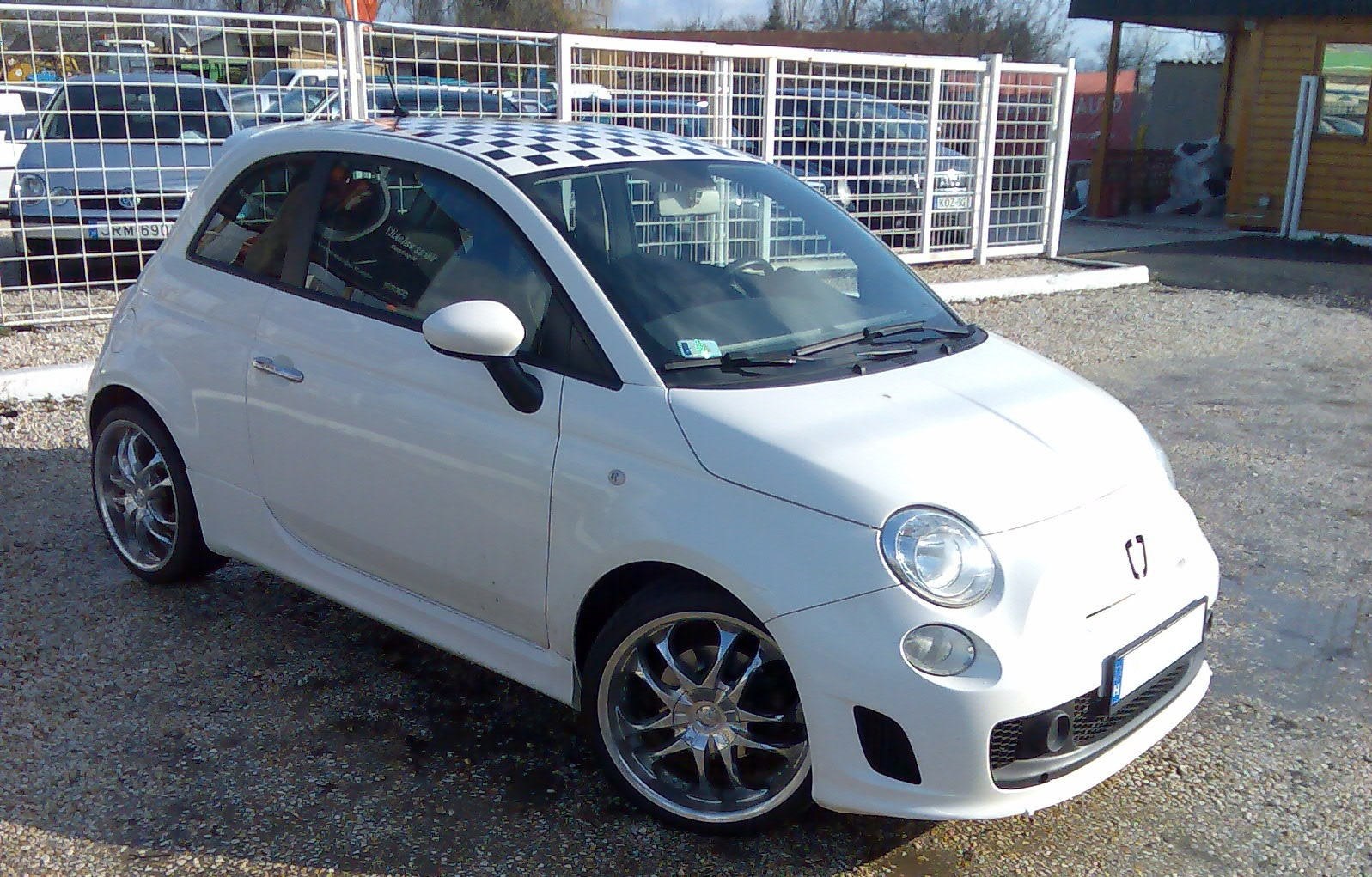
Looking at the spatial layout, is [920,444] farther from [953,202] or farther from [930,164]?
[953,202]

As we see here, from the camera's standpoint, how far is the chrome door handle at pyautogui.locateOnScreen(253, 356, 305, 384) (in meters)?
3.80

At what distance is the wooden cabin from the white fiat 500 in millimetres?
15887

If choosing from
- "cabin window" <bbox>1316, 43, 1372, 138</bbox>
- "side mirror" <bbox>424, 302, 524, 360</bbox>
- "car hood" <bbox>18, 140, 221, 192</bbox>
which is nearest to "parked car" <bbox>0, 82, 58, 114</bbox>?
"car hood" <bbox>18, 140, 221, 192</bbox>

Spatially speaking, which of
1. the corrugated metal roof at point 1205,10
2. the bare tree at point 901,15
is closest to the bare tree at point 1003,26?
the bare tree at point 901,15

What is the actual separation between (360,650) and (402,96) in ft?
28.8

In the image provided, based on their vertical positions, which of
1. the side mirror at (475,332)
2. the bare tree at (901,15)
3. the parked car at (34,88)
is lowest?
the side mirror at (475,332)

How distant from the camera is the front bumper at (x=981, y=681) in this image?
2.71 metres

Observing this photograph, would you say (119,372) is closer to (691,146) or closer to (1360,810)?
(691,146)

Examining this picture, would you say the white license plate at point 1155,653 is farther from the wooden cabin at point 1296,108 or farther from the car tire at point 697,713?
the wooden cabin at point 1296,108

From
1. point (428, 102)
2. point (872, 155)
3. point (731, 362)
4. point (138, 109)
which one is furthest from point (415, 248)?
point (428, 102)

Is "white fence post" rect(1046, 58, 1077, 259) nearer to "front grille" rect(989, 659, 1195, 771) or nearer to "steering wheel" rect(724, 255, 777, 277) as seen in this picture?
"steering wheel" rect(724, 255, 777, 277)

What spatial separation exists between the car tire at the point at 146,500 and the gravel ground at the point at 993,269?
28.0 feet

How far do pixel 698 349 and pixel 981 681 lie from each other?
1.15 m

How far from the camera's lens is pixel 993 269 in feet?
42.6
